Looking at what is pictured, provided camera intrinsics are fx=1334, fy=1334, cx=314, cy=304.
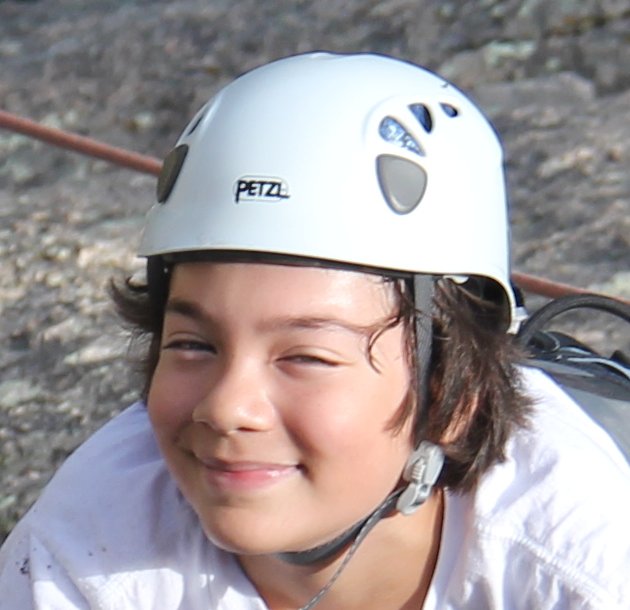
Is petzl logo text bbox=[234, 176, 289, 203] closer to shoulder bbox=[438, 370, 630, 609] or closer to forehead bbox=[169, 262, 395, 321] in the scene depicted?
forehead bbox=[169, 262, 395, 321]

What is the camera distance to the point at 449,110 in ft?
5.32

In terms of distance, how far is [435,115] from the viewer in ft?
5.20

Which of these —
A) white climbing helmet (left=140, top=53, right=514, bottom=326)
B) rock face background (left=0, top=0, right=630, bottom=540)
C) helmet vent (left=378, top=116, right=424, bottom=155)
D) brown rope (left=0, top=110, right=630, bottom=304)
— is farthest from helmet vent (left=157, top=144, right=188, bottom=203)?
→ brown rope (left=0, top=110, right=630, bottom=304)

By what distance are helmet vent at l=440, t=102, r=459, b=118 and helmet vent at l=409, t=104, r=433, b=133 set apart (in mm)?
37

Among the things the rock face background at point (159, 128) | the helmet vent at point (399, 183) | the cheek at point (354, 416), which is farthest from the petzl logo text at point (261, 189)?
the rock face background at point (159, 128)

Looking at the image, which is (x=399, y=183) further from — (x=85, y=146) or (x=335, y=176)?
(x=85, y=146)

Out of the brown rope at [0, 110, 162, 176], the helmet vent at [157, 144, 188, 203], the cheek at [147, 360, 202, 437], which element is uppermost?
the helmet vent at [157, 144, 188, 203]

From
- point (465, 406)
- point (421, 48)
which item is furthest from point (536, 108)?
point (465, 406)

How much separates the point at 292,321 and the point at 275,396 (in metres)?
0.08

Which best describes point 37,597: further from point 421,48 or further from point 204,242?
point 421,48

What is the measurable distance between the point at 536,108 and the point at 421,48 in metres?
0.48

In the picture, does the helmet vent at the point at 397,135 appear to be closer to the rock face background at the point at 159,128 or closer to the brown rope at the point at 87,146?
the rock face background at the point at 159,128

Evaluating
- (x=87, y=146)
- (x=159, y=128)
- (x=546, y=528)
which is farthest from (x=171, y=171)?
(x=159, y=128)

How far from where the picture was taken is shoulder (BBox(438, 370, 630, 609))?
150 centimetres
